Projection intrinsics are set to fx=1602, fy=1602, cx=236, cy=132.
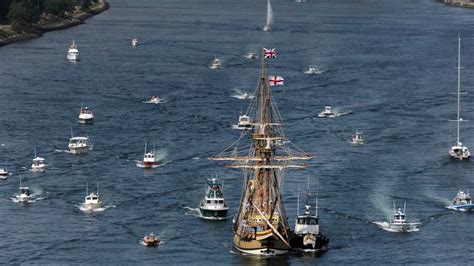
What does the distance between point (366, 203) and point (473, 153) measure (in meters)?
19.8

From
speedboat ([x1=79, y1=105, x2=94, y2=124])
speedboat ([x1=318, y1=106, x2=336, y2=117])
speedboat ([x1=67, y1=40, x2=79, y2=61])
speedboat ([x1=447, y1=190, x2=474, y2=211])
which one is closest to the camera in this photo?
speedboat ([x1=447, y1=190, x2=474, y2=211])

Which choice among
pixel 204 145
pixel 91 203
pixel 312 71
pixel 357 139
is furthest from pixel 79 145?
pixel 312 71

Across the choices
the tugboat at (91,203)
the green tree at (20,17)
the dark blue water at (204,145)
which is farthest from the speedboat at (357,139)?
the green tree at (20,17)

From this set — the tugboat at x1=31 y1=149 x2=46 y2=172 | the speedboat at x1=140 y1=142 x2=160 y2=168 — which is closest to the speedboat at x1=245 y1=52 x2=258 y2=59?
the speedboat at x1=140 y1=142 x2=160 y2=168

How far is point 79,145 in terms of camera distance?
10938cm

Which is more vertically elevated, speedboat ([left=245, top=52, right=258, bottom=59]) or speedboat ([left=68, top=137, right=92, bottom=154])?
speedboat ([left=245, top=52, right=258, bottom=59])

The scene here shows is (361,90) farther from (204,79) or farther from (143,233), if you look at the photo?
(143,233)

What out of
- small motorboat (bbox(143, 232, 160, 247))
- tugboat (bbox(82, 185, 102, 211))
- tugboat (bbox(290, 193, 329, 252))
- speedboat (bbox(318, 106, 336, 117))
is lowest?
small motorboat (bbox(143, 232, 160, 247))

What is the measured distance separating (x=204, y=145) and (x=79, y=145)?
8675 mm

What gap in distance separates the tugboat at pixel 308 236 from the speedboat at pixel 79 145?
28924mm

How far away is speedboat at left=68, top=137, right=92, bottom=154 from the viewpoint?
358ft

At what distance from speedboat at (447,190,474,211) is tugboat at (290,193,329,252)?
11826mm

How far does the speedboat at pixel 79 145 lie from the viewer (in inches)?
4291

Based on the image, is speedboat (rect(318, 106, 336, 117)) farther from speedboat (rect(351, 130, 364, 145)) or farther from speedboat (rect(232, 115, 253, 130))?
speedboat (rect(351, 130, 364, 145))
